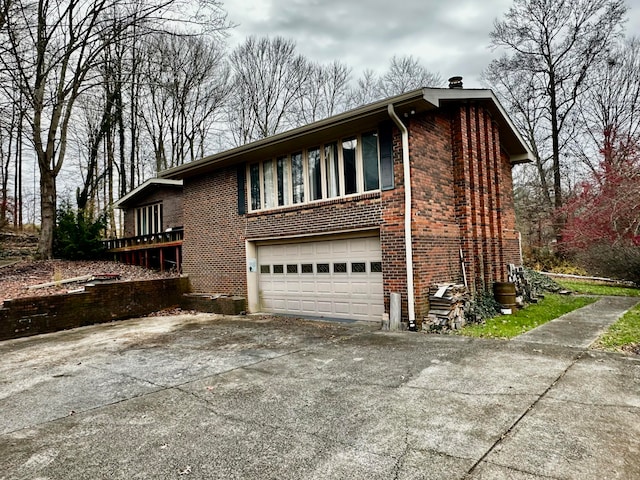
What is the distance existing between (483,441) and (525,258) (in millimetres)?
18833

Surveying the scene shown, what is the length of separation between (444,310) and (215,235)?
698 centimetres

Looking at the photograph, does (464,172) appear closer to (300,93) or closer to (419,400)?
(419,400)

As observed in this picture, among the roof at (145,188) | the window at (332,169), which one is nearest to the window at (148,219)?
the roof at (145,188)

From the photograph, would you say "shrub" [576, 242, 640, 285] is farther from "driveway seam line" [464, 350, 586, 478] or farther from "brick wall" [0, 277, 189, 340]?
"brick wall" [0, 277, 189, 340]

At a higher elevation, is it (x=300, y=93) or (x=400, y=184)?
(x=300, y=93)

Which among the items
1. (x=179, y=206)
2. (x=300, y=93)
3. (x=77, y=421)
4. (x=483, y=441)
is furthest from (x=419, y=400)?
(x=300, y=93)

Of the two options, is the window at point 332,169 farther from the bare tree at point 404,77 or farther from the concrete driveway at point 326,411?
the bare tree at point 404,77

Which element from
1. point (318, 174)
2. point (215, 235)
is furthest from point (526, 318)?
point (215, 235)

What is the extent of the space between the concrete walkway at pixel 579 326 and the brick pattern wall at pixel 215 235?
7.14 meters

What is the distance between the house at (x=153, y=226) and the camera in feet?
46.6

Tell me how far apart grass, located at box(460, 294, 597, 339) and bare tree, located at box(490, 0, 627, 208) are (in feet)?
35.5

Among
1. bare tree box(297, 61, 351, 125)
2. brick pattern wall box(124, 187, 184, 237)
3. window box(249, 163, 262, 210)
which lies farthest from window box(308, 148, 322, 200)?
bare tree box(297, 61, 351, 125)

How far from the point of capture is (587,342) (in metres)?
6.00

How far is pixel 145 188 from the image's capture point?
17.4m
